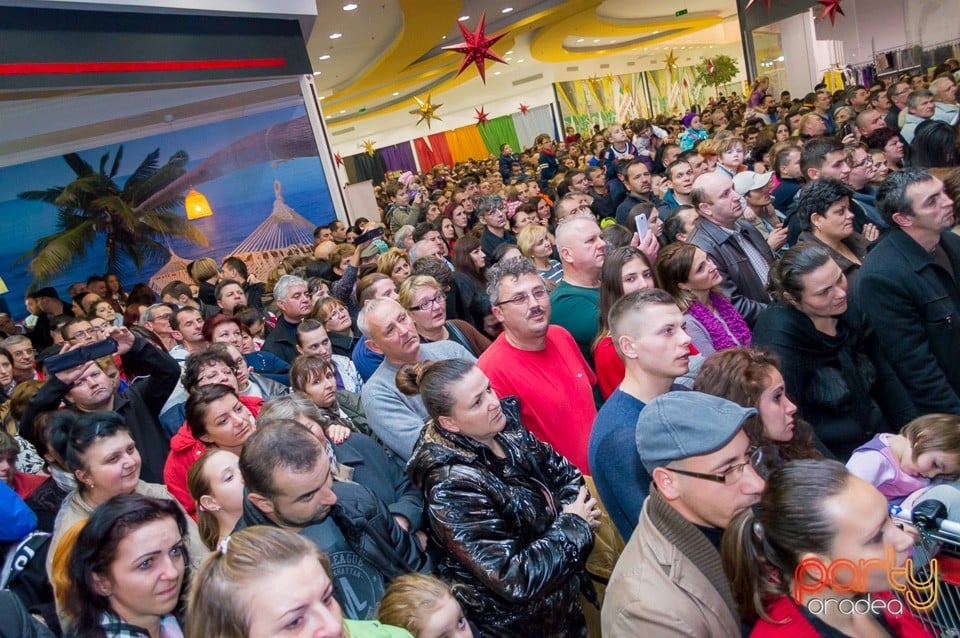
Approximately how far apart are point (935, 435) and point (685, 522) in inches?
40.7

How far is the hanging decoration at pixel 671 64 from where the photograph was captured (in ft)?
93.4

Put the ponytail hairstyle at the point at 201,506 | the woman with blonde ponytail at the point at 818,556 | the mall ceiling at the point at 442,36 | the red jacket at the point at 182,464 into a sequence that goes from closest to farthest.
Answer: the woman with blonde ponytail at the point at 818,556 → the ponytail hairstyle at the point at 201,506 → the red jacket at the point at 182,464 → the mall ceiling at the point at 442,36

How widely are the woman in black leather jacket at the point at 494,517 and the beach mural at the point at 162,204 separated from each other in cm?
733

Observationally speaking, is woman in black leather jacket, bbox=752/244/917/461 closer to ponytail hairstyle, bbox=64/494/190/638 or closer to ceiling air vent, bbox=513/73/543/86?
ponytail hairstyle, bbox=64/494/190/638

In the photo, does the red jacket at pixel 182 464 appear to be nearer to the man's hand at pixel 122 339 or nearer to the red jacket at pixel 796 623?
the man's hand at pixel 122 339

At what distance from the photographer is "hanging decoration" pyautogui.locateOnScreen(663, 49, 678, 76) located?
28470 mm

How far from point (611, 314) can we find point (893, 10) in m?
14.7

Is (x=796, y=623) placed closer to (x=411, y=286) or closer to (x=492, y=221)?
(x=411, y=286)

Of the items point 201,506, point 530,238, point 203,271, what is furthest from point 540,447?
point 203,271

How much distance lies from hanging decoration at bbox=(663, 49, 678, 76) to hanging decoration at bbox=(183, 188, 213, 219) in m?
23.6

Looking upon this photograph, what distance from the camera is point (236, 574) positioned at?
1.50 meters

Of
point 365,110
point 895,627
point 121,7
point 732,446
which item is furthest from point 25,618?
point 365,110

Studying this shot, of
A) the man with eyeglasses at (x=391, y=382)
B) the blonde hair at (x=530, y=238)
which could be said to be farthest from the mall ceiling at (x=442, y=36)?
the man with eyeglasses at (x=391, y=382)

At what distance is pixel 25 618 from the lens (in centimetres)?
178
